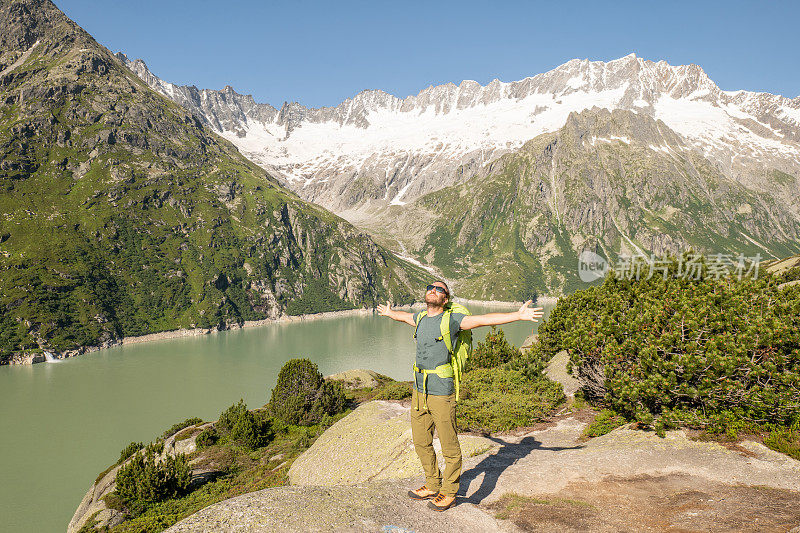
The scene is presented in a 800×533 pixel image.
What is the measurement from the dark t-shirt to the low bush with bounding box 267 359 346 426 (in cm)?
2744

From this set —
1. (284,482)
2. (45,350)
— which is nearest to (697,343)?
(284,482)

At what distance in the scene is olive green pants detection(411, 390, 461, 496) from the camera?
8828 millimetres

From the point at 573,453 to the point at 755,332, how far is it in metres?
7.32

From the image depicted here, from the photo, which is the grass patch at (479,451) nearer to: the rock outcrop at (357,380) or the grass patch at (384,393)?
the grass patch at (384,393)

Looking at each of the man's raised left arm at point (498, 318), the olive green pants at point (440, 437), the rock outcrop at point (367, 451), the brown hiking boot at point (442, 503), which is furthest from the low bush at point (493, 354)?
the man's raised left arm at point (498, 318)

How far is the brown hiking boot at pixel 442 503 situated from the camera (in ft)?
29.3

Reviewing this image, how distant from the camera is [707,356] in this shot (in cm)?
1376

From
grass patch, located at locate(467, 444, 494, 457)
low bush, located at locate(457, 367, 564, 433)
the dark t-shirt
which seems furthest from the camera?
low bush, located at locate(457, 367, 564, 433)

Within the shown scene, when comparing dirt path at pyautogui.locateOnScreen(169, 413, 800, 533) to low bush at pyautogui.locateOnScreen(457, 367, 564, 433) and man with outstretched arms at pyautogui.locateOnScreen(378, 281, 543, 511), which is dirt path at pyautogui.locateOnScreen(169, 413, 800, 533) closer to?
man with outstretched arms at pyautogui.locateOnScreen(378, 281, 543, 511)

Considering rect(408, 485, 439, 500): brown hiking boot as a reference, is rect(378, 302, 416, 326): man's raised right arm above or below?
above

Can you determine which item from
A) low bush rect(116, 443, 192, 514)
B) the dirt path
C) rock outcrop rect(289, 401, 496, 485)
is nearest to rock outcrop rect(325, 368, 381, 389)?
low bush rect(116, 443, 192, 514)

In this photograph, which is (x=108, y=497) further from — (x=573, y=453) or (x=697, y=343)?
(x=697, y=343)

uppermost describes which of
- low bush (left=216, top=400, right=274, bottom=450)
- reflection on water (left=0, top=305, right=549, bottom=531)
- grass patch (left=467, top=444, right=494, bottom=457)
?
grass patch (left=467, top=444, right=494, bottom=457)

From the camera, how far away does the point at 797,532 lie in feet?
24.6
